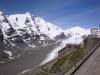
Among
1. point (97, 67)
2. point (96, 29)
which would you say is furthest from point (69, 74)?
point (96, 29)

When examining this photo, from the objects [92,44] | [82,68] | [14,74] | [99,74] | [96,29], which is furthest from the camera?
[14,74]

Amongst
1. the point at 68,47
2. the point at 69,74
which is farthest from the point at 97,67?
the point at 68,47

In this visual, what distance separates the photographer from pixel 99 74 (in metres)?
21.8

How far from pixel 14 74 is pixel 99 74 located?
169m

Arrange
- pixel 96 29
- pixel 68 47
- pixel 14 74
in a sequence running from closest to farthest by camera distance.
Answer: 1. pixel 68 47
2. pixel 96 29
3. pixel 14 74

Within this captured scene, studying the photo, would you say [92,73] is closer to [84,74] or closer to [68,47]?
[84,74]

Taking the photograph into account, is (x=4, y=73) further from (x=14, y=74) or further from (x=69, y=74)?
(x=69, y=74)

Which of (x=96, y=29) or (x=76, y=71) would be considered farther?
(x=96, y=29)

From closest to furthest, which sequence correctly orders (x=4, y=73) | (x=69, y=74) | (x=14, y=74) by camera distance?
1. (x=69, y=74)
2. (x=14, y=74)
3. (x=4, y=73)

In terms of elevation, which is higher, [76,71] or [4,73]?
[76,71]

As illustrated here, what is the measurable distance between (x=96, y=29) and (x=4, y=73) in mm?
114374

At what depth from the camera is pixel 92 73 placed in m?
22.3

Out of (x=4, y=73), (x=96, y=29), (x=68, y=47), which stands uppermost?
(x=96, y=29)

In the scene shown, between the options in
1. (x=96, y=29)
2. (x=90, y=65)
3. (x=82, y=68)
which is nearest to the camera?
(x=82, y=68)
